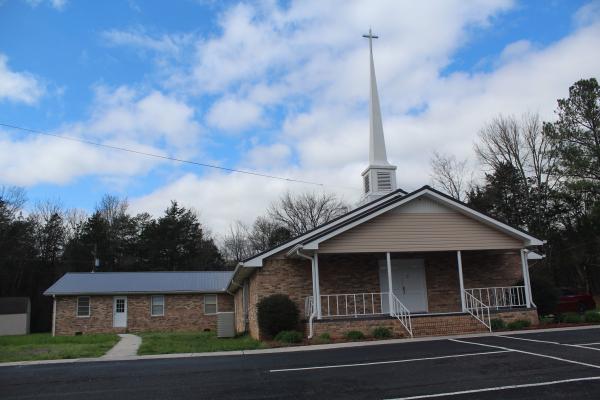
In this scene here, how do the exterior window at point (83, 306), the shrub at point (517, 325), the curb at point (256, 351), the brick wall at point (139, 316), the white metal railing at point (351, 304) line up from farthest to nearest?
1. the exterior window at point (83, 306)
2. the brick wall at point (139, 316)
3. the white metal railing at point (351, 304)
4. the shrub at point (517, 325)
5. the curb at point (256, 351)

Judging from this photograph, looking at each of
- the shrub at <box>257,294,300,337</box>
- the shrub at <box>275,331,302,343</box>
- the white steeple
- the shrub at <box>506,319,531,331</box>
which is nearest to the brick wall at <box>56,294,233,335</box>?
the white steeple

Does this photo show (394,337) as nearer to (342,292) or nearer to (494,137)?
(342,292)

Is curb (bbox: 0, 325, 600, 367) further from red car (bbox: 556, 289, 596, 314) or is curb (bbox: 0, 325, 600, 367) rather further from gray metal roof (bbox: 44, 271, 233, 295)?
gray metal roof (bbox: 44, 271, 233, 295)

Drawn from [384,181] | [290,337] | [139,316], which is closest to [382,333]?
[290,337]

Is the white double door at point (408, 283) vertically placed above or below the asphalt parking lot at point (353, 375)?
above

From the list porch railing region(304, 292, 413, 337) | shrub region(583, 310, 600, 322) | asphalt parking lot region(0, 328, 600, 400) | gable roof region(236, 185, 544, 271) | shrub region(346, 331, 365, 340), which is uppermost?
gable roof region(236, 185, 544, 271)

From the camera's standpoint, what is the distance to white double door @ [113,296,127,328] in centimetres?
3086

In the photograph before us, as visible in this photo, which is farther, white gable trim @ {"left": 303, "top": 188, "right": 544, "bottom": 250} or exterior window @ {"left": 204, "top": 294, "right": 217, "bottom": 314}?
exterior window @ {"left": 204, "top": 294, "right": 217, "bottom": 314}

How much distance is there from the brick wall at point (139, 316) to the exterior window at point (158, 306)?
20 centimetres

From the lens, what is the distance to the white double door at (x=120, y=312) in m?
30.9

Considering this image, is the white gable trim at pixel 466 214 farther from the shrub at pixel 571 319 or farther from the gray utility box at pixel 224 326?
the gray utility box at pixel 224 326

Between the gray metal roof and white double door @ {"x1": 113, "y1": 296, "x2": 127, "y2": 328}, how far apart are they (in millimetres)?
699

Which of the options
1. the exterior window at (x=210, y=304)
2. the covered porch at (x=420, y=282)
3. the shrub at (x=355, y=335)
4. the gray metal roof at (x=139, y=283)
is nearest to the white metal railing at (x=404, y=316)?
the covered porch at (x=420, y=282)

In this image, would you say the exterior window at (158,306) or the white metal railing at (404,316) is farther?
the exterior window at (158,306)
